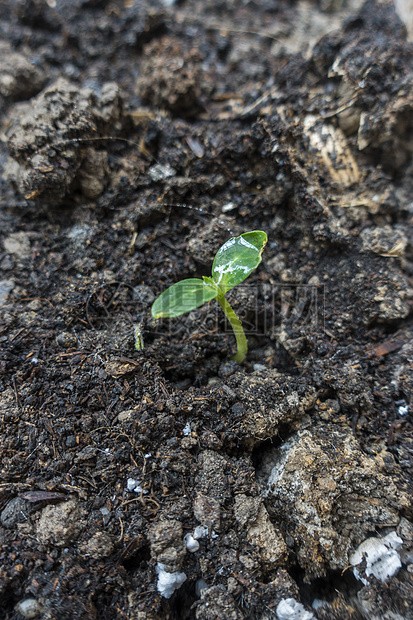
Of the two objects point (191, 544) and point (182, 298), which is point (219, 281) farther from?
point (191, 544)

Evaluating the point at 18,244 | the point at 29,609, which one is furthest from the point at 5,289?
the point at 29,609

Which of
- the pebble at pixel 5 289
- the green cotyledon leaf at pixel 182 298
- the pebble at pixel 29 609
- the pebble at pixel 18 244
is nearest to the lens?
the pebble at pixel 29 609

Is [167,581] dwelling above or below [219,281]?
below

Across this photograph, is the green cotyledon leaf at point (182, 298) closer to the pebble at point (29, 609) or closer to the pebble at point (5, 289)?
the pebble at point (5, 289)

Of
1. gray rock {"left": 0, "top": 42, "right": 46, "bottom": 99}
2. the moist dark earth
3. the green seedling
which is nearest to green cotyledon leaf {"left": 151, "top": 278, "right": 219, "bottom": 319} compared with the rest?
the green seedling

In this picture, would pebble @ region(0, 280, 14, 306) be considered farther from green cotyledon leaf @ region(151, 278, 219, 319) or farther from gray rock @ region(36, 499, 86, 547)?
gray rock @ region(36, 499, 86, 547)

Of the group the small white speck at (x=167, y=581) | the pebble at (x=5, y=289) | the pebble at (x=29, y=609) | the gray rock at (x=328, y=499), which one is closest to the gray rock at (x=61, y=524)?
the pebble at (x=29, y=609)

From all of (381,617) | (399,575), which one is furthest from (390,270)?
(381,617)
